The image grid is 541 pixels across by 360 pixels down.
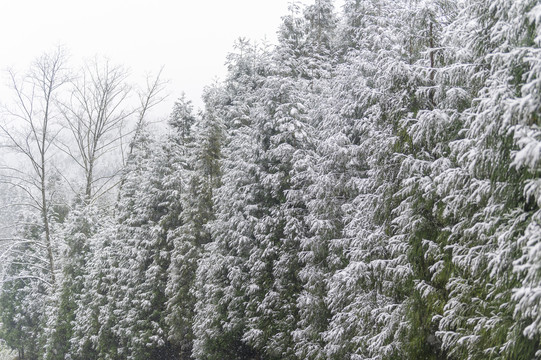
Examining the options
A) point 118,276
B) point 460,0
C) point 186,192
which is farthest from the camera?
point 118,276

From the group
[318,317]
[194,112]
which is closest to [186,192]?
[194,112]

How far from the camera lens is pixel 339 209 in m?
13.3

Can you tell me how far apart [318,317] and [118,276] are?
12687 mm

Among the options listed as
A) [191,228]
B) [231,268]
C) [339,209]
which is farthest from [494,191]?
[191,228]

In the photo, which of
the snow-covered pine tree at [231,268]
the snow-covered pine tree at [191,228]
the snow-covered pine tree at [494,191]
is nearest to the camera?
the snow-covered pine tree at [494,191]

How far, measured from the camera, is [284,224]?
14453mm

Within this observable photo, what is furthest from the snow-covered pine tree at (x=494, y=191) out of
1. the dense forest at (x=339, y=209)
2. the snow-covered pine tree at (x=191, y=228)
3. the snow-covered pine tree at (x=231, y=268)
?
the snow-covered pine tree at (x=191, y=228)

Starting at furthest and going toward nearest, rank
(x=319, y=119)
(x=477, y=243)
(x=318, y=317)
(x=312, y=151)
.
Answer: (x=319, y=119), (x=312, y=151), (x=318, y=317), (x=477, y=243)

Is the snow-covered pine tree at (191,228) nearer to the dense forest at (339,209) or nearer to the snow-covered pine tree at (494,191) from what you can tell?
the dense forest at (339,209)

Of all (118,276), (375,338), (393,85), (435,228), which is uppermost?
(393,85)

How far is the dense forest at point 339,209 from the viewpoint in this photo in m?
6.22

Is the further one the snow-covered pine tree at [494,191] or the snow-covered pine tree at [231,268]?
the snow-covered pine tree at [231,268]

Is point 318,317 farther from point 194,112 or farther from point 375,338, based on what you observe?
point 194,112

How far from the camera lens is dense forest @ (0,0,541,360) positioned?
6219 millimetres
